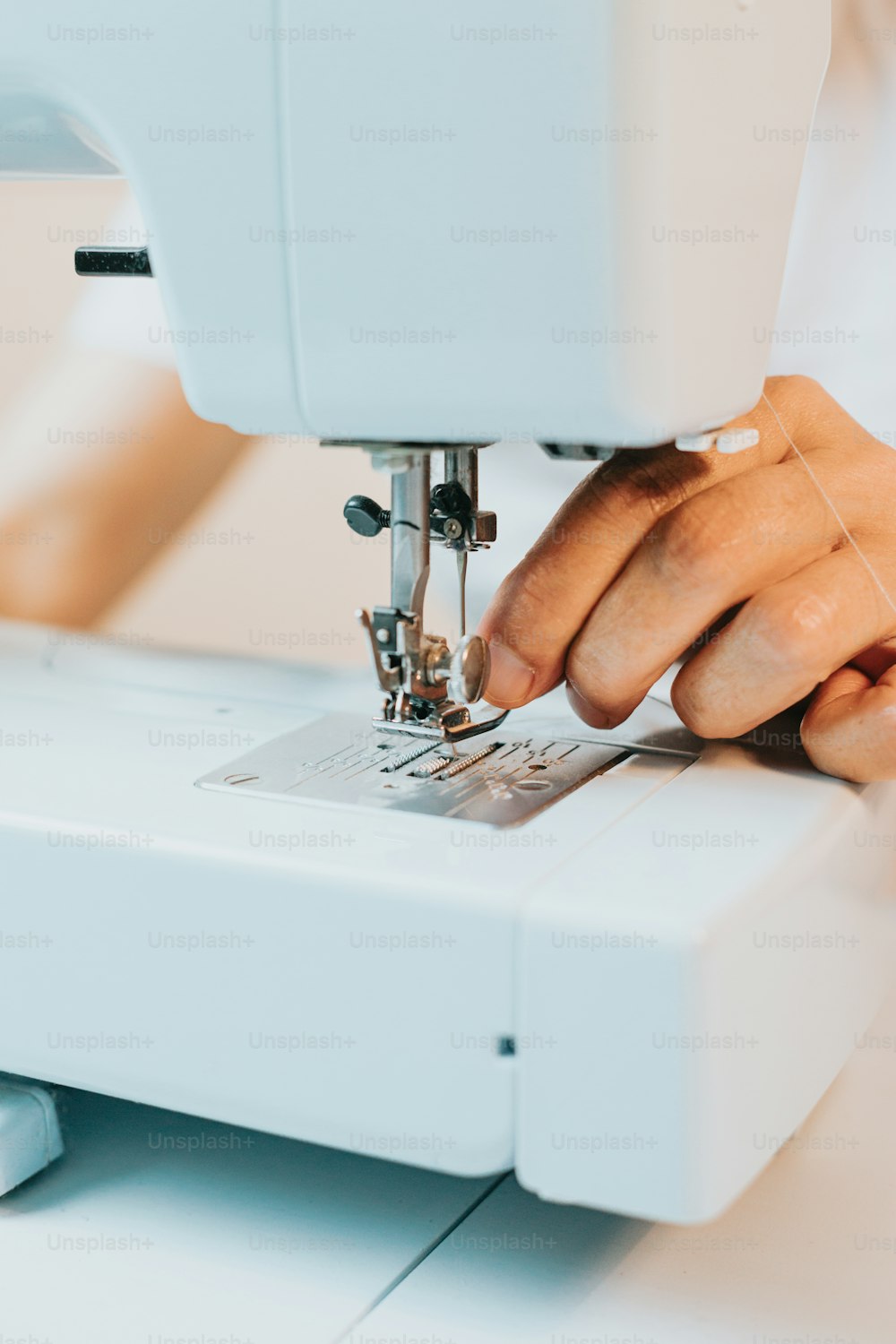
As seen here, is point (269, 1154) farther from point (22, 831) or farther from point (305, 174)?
point (305, 174)

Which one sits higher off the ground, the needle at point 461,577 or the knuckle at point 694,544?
the knuckle at point 694,544

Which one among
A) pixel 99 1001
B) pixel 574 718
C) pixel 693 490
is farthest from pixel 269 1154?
pixel 693 490

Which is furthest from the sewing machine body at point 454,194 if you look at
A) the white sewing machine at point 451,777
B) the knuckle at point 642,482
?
the knuckle at point 642,482

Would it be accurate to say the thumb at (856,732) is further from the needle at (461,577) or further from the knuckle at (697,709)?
the needle at (461,577)

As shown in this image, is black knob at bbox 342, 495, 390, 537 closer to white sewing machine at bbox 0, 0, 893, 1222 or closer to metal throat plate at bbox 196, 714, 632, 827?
white sewing machine at bbox 0, 0, 893, 1222

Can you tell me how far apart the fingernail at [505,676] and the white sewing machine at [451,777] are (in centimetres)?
4

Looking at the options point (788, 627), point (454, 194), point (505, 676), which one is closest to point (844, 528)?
point (788, 627)

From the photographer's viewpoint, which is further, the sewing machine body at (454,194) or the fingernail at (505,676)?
the fingernail at (505,676)

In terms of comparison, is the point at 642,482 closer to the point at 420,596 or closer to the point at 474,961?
the point at 420,596

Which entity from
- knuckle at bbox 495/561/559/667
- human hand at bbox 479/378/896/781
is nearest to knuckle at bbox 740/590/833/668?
human hand at bbox 479/378/896/781

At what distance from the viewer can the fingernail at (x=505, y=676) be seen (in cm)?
80

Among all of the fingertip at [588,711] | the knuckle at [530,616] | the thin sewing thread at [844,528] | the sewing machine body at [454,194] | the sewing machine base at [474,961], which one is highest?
the sewing machine body at [454,194]

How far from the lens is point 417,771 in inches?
31.0

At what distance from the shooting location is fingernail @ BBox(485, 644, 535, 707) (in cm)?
Result: 80
